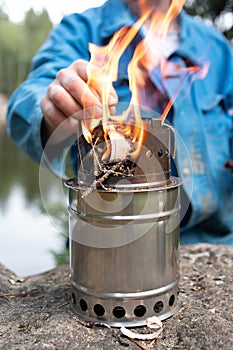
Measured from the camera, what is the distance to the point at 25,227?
19.6ft

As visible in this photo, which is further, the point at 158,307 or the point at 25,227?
the point at 25,227

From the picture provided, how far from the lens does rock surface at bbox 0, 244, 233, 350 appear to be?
114 cm

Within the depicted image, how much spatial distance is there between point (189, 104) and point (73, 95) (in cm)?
109

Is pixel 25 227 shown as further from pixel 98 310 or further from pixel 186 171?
pixel 98 310

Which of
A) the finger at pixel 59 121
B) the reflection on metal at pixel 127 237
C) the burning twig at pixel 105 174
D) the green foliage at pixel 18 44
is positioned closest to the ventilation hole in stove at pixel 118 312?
the reflection on metal at pixel 127 237

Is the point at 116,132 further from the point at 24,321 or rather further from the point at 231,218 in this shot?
the point at 231,218

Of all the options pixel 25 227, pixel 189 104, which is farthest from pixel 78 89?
pixel 25 227

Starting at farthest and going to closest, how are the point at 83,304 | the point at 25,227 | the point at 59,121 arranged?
the point at 25,227, the point at 59,121, the point at 83,304

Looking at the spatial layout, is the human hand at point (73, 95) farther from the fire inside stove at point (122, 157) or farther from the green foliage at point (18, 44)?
the green foliage at point (18, 44)

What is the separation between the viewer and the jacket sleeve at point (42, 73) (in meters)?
2.20

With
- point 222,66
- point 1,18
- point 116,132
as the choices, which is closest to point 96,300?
point 116,132

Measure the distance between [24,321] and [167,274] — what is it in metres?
0.43

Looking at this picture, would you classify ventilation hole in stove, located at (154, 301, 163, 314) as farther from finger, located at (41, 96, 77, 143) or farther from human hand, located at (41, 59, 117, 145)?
finger, located at (41, 96, 77, 143)

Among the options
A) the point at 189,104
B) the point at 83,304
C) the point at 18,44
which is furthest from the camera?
the point at 18,44
